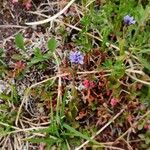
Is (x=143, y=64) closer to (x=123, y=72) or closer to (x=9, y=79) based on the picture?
(x=123, y=72)

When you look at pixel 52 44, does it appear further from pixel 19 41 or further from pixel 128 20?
pixel 128 20

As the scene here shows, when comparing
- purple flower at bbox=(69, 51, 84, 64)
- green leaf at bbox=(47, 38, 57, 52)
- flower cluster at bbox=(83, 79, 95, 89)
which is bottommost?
flower cluster at bbox=(83, 79, 95, 89)

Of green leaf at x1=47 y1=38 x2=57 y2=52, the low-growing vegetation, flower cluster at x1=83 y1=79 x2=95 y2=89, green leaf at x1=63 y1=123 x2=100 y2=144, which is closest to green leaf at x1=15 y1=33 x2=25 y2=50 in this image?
the low-growing vegetation

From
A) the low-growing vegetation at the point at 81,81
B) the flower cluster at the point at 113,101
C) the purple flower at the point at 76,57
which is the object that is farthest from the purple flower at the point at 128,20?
the flower cluster at the point at 113,101

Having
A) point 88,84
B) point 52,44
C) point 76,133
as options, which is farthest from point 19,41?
point 76,133

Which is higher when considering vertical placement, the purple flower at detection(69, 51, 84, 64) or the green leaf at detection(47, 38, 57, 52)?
the green leaf at detection(47, 38, 57, 52)

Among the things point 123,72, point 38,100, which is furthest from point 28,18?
point 123,72

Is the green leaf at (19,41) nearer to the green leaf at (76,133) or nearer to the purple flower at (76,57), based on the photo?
the purple flower at (76,57)

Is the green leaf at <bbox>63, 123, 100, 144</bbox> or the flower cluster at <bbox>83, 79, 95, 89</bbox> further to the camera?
the flower cluster at <bbox>83, 79, 95, 89</bbox>

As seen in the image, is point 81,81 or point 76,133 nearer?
point 76,133

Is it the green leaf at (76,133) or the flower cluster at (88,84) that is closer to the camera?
the green leaf at (76,133)

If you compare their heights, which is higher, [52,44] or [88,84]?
[52,44]

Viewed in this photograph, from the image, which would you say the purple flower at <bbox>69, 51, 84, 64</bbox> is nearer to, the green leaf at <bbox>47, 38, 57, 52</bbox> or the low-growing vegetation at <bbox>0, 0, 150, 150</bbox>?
the low-growing vegetation at <bbox>0, 0, 150, 150</bbox>

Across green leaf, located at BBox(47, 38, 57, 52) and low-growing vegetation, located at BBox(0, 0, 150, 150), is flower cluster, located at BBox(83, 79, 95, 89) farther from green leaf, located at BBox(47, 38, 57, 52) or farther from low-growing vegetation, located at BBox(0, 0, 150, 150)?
green leaf, located at BBox(47, 38, 57, 52)
